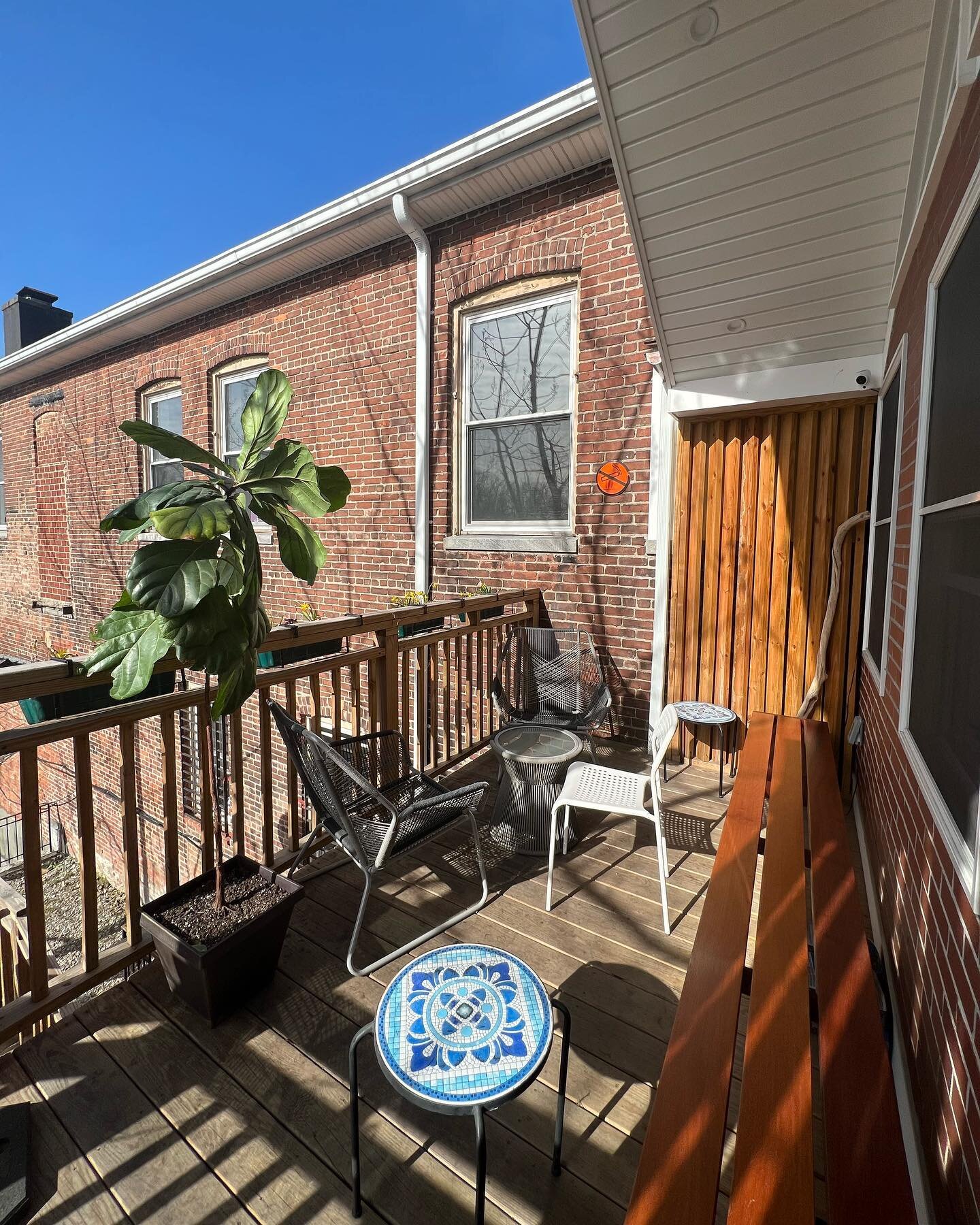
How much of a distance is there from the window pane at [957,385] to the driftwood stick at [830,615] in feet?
4.86

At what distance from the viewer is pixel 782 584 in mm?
3357

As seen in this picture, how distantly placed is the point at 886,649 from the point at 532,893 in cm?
172

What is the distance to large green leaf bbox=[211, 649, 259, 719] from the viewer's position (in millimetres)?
1683

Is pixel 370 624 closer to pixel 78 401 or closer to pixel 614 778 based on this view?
pixel 614 778

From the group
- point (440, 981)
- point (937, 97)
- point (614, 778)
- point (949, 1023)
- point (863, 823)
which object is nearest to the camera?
point (949, 1023)

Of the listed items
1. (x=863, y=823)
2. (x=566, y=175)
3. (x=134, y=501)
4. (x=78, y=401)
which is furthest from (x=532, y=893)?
(x=78, y=401)

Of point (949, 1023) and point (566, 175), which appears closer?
point (949, 1023)

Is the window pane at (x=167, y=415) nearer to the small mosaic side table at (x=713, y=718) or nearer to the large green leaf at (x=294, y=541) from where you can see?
the large green leaf at (x=294, y=541)

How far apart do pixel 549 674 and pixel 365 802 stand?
1601 mm

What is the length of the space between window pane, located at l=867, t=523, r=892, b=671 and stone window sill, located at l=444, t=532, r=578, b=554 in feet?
5.86

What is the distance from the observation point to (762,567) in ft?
11.2

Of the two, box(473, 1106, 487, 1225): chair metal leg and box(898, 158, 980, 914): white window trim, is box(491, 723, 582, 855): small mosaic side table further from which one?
box(473, 1106, 487, 1225): chair metal leg

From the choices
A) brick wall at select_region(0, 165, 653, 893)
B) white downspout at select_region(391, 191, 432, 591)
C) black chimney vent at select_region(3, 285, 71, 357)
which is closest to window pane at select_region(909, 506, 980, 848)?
brick wall at select_region(0, 165, 653, 893)

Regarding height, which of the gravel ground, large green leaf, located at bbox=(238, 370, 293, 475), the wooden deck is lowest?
the gravel ground
